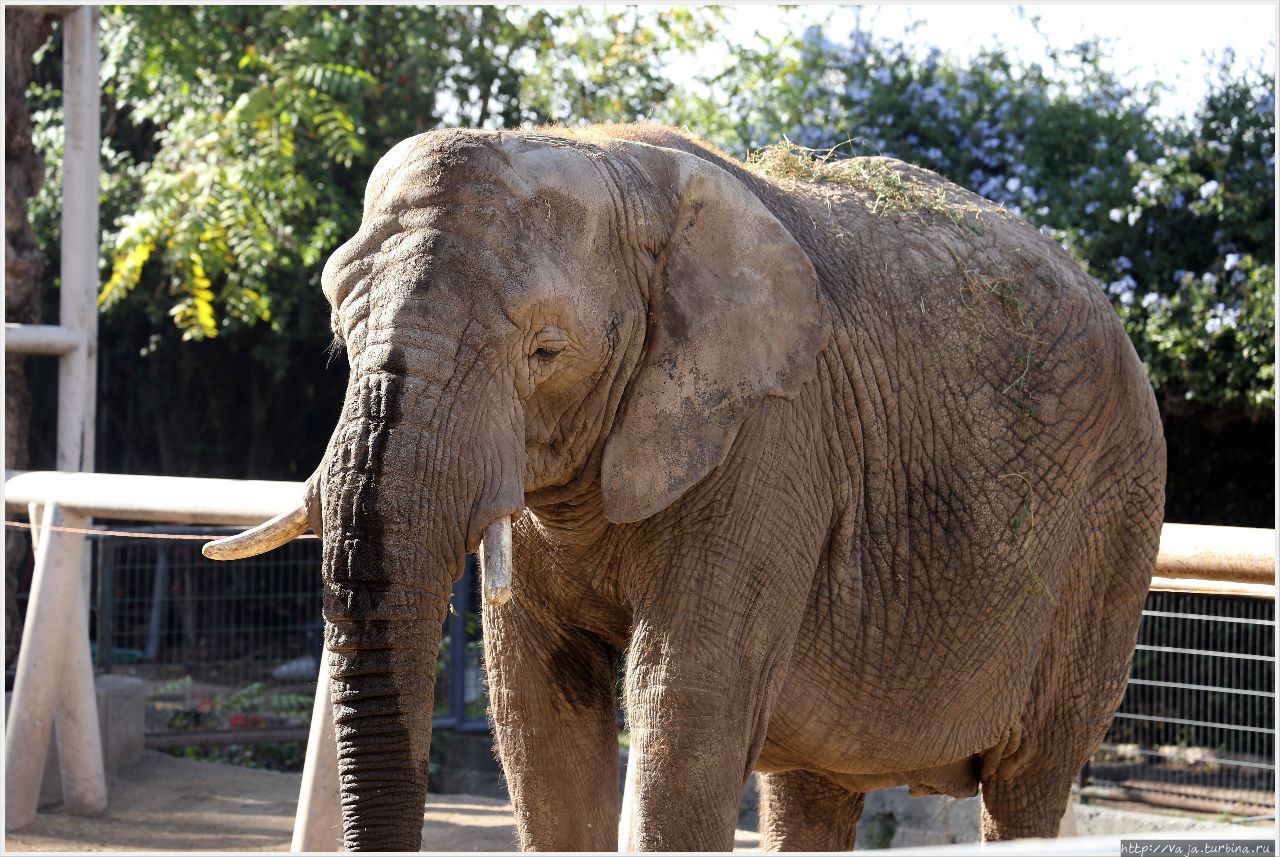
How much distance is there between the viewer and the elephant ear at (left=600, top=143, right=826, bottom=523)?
351cm

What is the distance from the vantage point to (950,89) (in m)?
10.6

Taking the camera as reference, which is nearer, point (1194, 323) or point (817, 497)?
point (817, 497)

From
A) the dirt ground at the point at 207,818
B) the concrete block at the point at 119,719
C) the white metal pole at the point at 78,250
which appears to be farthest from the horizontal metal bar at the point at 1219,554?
the white metal pole at the point at 78,250

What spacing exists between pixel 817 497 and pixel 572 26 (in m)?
9.26

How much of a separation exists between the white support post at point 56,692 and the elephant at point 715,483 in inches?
126

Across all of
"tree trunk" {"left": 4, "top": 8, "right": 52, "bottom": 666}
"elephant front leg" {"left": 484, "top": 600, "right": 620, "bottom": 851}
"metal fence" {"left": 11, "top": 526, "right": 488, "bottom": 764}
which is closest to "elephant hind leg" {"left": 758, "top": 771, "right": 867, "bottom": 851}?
"elephant front leg" {"left": 484, "top": 600, "right": 620, "bottom": 851}

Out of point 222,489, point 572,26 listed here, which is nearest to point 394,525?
point 222,489

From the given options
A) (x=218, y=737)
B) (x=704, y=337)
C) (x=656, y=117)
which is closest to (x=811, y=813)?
(x=704, y=337)

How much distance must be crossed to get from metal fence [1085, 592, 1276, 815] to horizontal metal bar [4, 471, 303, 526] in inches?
183

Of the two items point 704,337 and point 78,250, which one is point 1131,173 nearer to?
point 78,250

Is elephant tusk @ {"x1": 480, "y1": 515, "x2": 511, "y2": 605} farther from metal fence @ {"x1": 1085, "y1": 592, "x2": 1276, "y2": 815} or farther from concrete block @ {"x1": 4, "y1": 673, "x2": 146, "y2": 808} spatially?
metal fence @ {"x1": 1085, "y1": 592, "x2": 1276, "y2": 815}

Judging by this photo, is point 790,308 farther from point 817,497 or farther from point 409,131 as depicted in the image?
point 409,131

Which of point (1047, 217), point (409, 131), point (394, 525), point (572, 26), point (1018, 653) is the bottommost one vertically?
point (1018, 653)

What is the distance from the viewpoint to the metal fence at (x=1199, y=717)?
8.18 m
